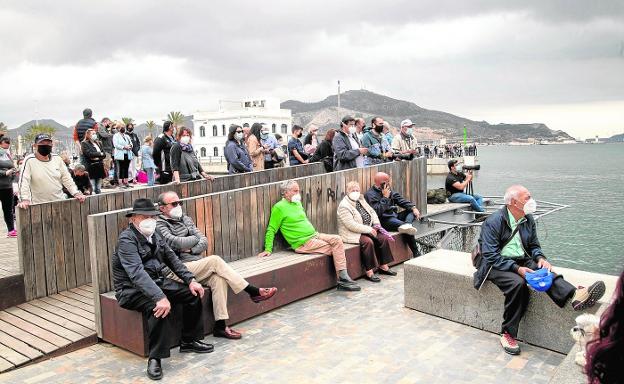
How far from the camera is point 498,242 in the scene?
5.67 metres

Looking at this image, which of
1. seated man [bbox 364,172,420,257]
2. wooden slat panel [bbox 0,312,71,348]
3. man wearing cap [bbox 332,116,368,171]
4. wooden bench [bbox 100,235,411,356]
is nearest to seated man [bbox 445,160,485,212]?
man wearing cap [bbox 332,116,368,171]

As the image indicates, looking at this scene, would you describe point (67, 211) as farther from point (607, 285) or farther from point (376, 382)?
point (607, 285)

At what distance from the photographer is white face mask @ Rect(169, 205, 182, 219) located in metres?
5.92

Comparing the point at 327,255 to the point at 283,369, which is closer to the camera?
the point at 283,369

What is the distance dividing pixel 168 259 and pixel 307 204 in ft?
10.4

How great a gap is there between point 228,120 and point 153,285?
7479 centimetres

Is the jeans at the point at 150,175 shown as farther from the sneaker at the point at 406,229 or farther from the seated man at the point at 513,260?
the seated man at the point at 513,260

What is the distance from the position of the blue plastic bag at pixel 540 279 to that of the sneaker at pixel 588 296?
26 centimetres

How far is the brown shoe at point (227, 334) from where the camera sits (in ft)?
18.5

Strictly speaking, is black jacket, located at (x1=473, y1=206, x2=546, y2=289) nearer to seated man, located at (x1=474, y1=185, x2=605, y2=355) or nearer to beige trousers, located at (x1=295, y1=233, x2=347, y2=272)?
seated man, located at (x1=474, y1=185, x2=605, y2=355)

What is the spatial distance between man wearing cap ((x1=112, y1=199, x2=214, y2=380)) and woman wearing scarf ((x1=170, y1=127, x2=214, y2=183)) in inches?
146

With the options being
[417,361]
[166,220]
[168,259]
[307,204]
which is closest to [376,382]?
[417,361]

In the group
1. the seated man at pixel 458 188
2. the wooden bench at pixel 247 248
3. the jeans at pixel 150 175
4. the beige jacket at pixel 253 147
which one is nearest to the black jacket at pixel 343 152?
the wooden bench at pixel 247 248

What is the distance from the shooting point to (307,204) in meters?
8.19
